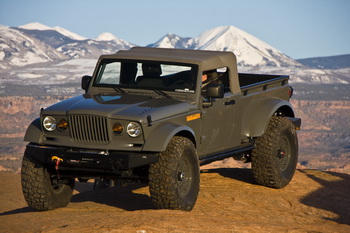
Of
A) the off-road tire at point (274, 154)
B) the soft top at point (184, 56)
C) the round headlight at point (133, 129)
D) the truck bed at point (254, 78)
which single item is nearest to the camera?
the round headlight at point (133, 129)

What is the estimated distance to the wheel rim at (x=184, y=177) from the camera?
911 cm

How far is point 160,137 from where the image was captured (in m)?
8.72

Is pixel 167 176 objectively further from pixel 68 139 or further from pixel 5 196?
pixel 5 196

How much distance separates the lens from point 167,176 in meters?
8.77

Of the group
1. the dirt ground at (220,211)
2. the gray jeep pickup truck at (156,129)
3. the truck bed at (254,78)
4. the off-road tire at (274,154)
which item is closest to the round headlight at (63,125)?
the gray jeep pickup truck at (156,129)

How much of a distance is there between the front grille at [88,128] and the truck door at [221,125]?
5.55ft

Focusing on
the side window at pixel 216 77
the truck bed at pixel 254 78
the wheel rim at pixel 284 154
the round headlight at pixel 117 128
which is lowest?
the wheel rim at pixel 284 154

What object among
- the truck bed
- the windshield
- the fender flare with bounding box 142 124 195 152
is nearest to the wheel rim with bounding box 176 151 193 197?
Answer: the fender flare with bounding box 142 124 195 152

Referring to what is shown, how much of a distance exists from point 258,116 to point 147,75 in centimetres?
212

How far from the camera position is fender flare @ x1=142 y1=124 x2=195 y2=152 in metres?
8.62

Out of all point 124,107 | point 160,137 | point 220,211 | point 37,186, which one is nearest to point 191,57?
point 124,107

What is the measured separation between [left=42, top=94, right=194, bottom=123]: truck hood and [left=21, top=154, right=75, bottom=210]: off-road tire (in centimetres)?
72

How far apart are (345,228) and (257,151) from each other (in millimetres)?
2690

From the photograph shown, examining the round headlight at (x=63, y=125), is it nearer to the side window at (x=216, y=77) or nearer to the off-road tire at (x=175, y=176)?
the off-road tire at (x=175, y=176)
